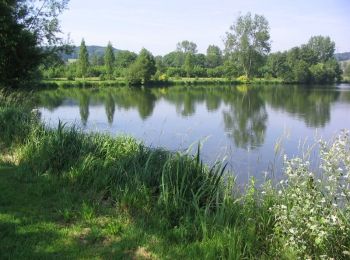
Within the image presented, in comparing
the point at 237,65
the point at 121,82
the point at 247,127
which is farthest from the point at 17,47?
the point at 237,65

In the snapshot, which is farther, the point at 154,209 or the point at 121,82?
the point at 121,82

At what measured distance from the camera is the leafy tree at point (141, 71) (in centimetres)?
6662

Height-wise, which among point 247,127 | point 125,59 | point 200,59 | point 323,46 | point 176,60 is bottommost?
point 247,127

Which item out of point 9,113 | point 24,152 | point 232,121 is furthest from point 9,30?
point 232,121

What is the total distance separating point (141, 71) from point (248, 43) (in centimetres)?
2326

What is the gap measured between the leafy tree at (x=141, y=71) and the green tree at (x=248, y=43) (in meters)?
17.6

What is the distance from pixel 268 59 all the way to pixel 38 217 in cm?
8399

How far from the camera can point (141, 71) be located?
67500 millimetres

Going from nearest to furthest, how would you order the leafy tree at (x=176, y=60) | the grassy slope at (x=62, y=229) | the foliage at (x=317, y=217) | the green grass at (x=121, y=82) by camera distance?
1. the foliage at (x=317, y=217)
2. the grassy slope at (x=62, y=229)
3. the green grass at (x=121, y=82)
4. the leafy tree at (x=176, y=60)

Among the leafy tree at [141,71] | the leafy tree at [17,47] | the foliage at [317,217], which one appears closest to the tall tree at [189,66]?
the leafy tree at [141,71]

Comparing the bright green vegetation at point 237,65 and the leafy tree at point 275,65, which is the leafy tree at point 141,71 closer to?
the bright green vegetation at point 237,65

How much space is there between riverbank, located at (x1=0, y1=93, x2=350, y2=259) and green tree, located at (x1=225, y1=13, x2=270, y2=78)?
72.3 m

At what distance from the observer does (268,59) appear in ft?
275

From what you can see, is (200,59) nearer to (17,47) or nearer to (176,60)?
(176,60)
